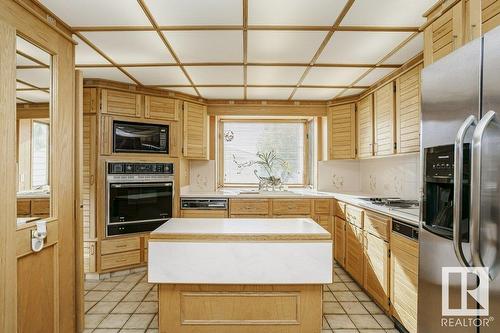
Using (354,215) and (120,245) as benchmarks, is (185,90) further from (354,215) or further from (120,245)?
(354,215)

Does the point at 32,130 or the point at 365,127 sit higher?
the point at 365,127

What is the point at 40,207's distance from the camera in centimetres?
182

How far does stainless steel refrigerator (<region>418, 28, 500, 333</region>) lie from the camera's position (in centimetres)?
109

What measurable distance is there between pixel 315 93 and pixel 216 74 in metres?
1.50

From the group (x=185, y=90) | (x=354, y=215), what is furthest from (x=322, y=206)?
(x=185, y=90)

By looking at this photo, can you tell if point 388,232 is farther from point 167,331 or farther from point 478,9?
point 167,331

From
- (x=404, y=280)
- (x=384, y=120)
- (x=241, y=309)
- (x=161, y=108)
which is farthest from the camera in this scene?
(x=161, y=108)

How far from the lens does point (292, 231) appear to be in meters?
1.91

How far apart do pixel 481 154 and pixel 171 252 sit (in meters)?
1.66

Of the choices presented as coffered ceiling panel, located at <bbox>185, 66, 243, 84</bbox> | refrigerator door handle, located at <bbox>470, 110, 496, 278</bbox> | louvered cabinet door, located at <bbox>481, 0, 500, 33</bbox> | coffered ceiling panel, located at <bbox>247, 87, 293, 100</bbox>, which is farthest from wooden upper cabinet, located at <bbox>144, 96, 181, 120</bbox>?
refrigerator door handle, located at <bbox>470, 110, 496, 278</bbox>

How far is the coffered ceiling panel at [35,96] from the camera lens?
1.57 metres

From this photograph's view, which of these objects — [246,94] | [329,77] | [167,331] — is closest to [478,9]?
[329,77]

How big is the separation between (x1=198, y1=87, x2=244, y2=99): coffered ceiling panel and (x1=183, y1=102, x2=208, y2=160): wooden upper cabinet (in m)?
0.26

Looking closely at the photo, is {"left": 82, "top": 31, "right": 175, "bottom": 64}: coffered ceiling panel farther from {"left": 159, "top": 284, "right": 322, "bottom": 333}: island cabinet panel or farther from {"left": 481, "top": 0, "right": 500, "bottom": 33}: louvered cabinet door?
{"left": 481, "top": 0, "right": 500, "bottom": 33}: louvered cabinet door
